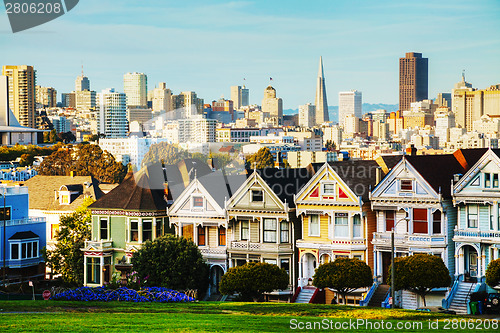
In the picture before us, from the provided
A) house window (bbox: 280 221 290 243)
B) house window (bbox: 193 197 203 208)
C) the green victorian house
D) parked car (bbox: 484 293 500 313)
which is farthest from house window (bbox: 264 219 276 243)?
parked car (bbox: 484 293 500 313)

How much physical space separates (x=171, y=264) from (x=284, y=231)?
21.9 ft

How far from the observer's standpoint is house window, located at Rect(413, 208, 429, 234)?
166ft

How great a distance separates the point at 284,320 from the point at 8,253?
38163 mm

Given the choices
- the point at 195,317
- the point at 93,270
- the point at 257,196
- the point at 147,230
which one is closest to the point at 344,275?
the point at 257,196

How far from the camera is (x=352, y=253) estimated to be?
52594 mm

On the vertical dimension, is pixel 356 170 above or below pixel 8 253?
above

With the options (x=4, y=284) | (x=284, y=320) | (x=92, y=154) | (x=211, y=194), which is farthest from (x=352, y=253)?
(x=92, y=154)

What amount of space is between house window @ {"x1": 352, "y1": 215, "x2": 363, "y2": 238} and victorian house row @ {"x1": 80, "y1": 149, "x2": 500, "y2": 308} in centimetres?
5

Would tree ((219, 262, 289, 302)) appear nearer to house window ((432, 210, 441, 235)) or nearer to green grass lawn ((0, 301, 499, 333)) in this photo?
green grass lawn ((0, 301, 499, 333))

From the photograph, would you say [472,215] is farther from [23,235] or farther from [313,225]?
[23,235]

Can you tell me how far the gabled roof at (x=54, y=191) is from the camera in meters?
82.9

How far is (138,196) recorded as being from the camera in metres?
59.6

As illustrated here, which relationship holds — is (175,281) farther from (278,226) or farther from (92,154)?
(92,154)

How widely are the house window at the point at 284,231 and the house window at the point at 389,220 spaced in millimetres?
5953
